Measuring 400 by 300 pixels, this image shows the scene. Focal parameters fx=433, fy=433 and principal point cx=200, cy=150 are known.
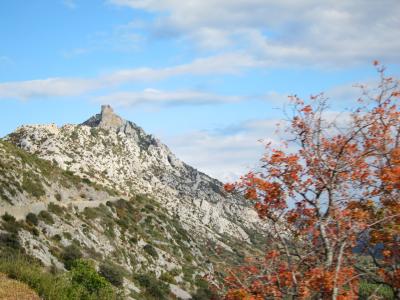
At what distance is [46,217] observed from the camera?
47.6 metres

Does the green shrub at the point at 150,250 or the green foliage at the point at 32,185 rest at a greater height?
the green foliage at the point at 32,185

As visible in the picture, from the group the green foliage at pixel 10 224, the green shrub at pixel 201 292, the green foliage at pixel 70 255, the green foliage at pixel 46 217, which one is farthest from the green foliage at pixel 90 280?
the green shrub at pixel 201 292

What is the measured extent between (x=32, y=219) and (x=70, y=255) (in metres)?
6.40

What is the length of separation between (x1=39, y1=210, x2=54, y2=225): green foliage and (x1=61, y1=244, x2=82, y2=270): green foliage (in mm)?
3891

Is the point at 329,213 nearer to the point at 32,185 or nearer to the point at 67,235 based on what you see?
the point at 67,235

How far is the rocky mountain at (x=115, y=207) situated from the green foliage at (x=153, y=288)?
0.52 meters

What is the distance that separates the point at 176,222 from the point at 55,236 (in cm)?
4974

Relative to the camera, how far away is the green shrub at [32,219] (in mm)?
44044

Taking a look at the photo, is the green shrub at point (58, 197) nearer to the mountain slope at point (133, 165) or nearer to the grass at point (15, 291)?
the mountain slope at point (133, 165)

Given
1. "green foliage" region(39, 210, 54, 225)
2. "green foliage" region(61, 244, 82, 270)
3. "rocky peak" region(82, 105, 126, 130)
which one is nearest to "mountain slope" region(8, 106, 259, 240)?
"rocky peak" region(82, 105, 126, 130)

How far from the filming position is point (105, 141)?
128 metres

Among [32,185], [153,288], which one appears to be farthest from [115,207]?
[153,288]

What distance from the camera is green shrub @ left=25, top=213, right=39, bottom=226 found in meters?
44.0

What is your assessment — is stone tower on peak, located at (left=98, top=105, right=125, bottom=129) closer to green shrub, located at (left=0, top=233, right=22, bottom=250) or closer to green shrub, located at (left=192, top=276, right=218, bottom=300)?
green shrub, located at (left=192, top=276, right=218, bottom=300)
